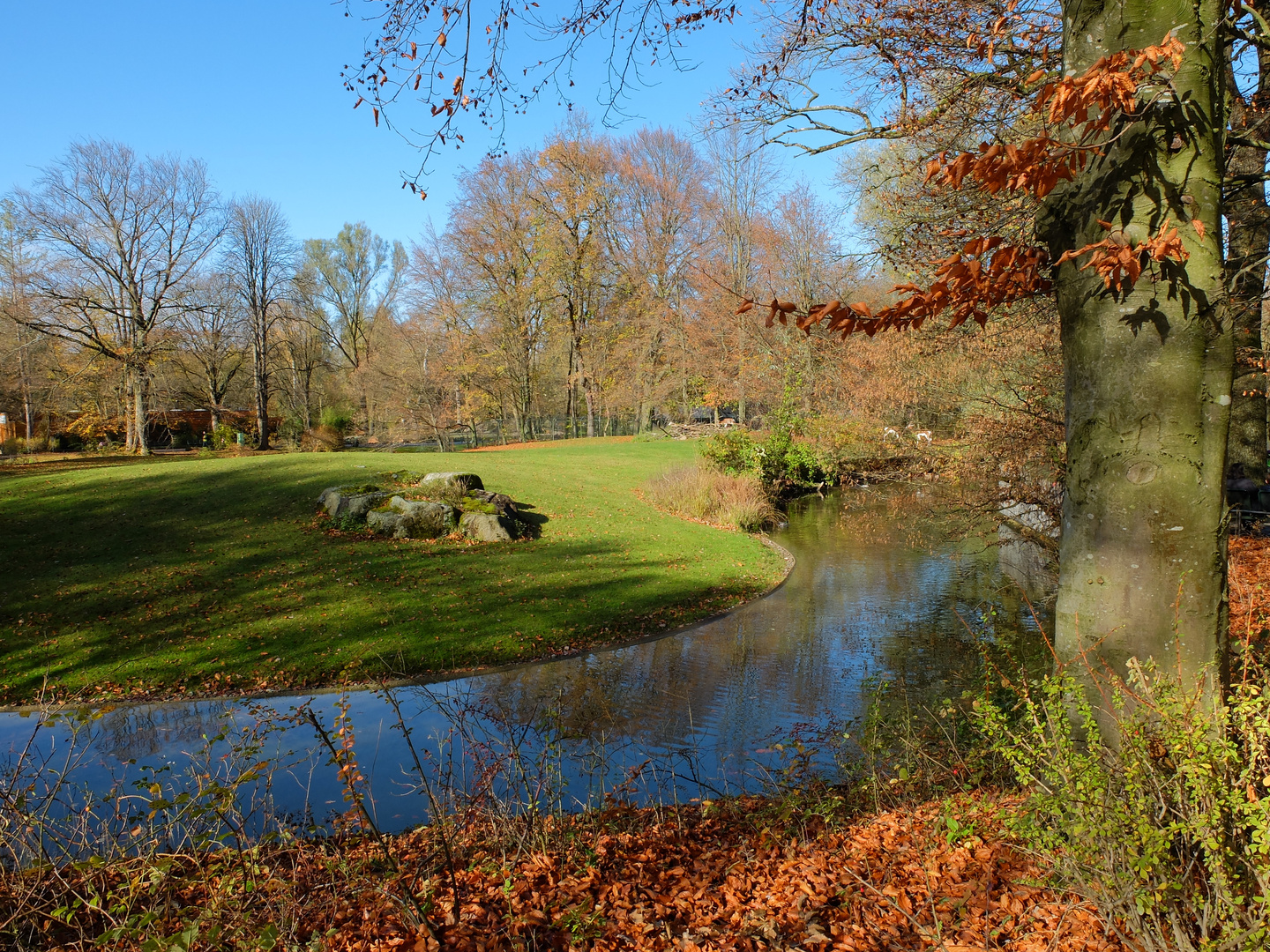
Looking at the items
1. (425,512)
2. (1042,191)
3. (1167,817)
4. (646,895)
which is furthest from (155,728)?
(1042,191)

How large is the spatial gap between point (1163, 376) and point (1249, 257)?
307cm

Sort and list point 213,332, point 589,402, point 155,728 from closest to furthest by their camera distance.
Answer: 1. point 155,728
2. point 213,332
3. point 589,402

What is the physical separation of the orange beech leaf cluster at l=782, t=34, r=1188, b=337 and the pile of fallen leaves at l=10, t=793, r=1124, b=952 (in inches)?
78.2

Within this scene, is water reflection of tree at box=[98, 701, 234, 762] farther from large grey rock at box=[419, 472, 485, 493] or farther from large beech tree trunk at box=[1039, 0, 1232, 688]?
large grey rock at box=[419, 472, 485, 493]

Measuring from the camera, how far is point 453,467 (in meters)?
19.8

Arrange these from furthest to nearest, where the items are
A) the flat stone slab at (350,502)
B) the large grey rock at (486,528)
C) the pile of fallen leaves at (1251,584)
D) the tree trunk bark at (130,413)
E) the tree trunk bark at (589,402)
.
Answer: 1. the tree trunk bark at (589,402)
2. the tree trunk bark at (130,413)
3. the flat stone slab at (350,502)
4. the large grey rock at (486,528)
5. the pile of fallen leaves at (1251,584)

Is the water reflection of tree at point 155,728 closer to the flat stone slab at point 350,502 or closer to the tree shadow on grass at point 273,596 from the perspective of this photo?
the tree shadow on grass at point 273,596

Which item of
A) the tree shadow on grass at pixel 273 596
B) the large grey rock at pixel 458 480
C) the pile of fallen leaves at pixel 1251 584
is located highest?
the large grey rock at pixel 458 480

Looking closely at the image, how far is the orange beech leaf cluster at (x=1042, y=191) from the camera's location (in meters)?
2.54

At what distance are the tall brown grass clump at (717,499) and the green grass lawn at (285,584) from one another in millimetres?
918

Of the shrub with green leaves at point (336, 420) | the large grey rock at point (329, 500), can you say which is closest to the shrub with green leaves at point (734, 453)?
the large grey rock at point (329, 500)

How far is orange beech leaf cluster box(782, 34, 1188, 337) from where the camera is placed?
254 cm

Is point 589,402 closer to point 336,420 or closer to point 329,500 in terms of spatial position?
point 336,420

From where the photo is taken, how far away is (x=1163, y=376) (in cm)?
272
